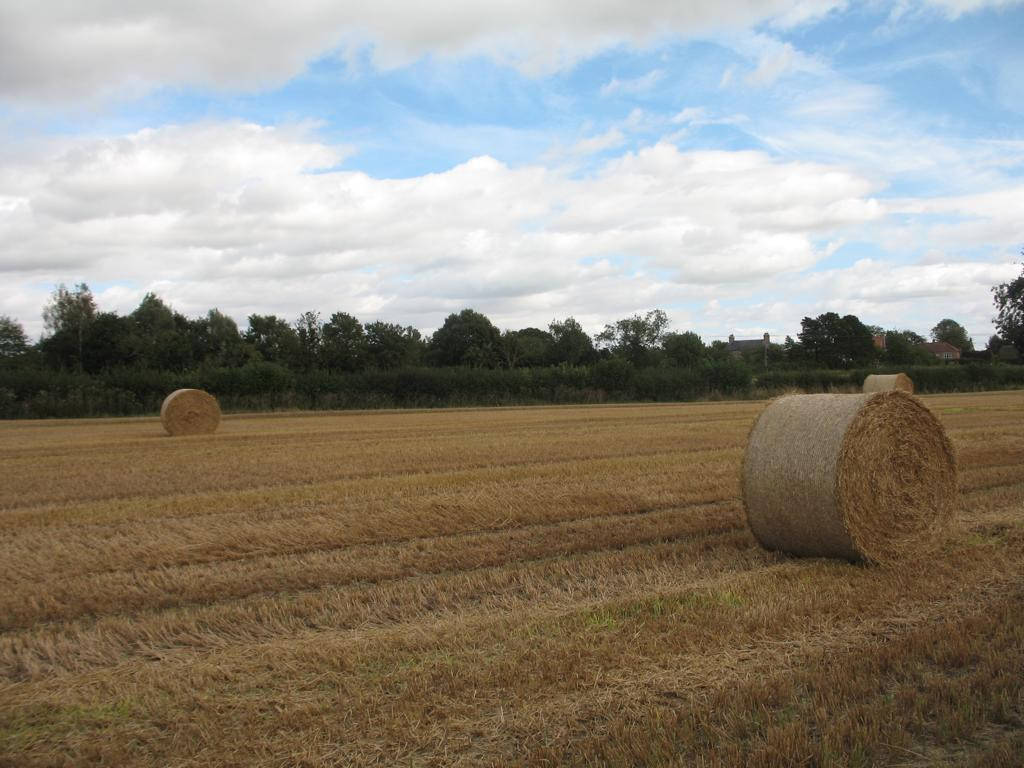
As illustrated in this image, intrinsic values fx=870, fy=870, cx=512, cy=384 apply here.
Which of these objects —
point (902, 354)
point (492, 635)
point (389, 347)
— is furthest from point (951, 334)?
point (492, 635)

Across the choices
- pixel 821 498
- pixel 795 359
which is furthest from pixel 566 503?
pixel 795 359

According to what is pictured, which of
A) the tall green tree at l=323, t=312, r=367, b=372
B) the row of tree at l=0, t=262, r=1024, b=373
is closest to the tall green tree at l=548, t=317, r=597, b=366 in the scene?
the row of tree at l=0, t=262, r=1024, b=373

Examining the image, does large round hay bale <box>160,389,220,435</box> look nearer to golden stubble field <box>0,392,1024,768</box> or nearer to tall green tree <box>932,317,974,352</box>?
golden stubble field <box>0,392,1024,768</box>

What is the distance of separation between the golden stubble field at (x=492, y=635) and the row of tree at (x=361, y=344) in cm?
4701

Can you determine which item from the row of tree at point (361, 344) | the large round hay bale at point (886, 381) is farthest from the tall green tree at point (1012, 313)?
the large round hay bale at point (886, 381)

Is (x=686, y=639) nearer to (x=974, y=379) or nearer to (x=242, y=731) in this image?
(x=242, y=731)

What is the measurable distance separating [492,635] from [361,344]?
6163 centimetres

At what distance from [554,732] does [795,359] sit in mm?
82726

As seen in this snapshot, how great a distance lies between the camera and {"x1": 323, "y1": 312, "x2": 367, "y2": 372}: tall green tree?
209 ft

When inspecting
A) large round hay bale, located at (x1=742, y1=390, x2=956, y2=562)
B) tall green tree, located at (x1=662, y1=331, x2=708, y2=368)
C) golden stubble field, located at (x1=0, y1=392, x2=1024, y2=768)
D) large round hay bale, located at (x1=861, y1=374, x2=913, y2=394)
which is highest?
tall green tree, located at (x1=662, y1=331, x2=708, y2=368)

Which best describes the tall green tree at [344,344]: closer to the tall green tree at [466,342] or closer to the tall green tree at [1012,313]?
the tall green tree at [466,342]

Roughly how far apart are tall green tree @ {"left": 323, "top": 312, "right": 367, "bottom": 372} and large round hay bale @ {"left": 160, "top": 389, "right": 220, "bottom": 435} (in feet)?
123

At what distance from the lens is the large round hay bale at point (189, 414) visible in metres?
24.4

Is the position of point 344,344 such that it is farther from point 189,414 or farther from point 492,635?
point 492,635
